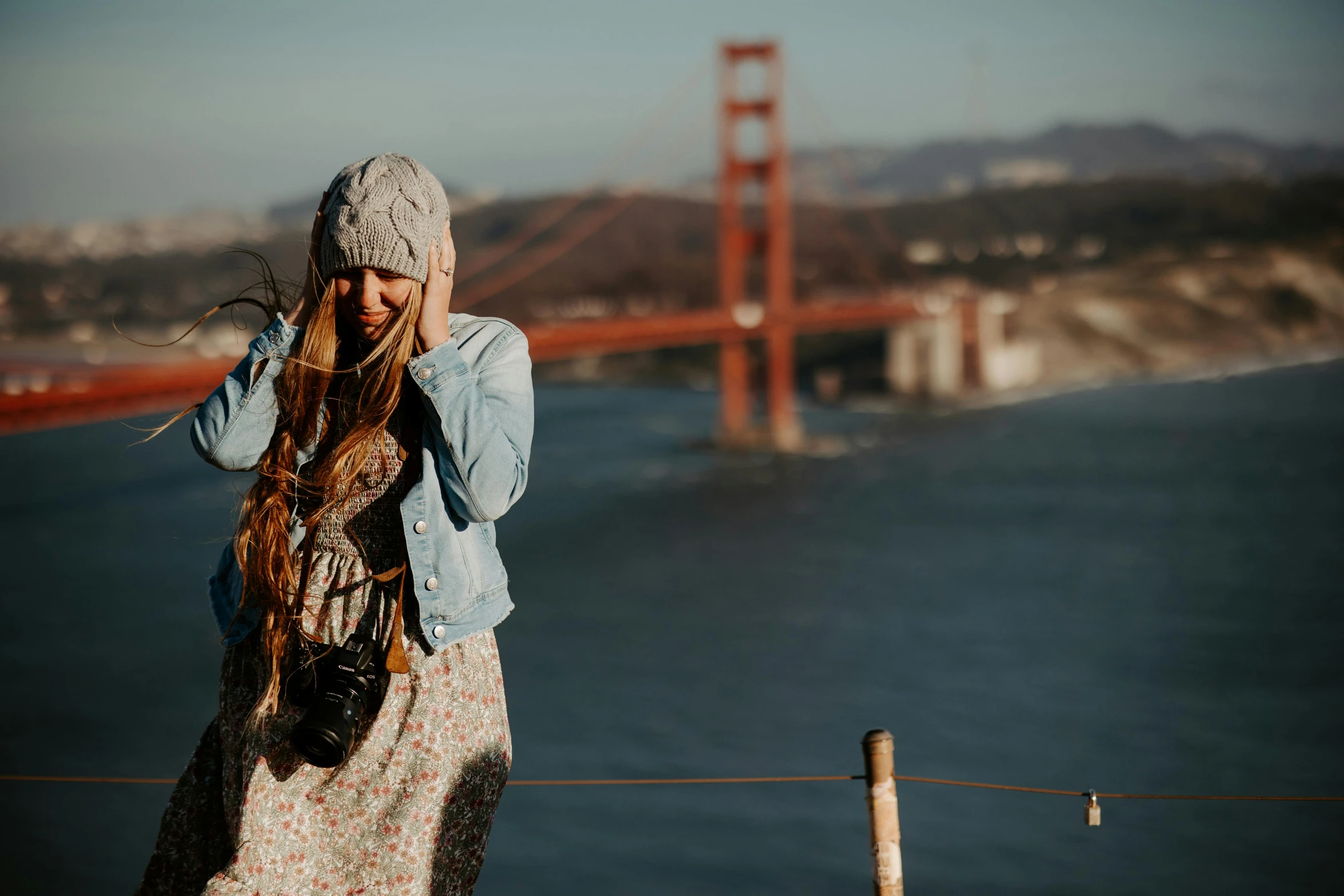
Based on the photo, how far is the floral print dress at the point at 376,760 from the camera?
1166mm

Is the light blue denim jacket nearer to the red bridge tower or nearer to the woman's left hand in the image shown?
the woman's left hand

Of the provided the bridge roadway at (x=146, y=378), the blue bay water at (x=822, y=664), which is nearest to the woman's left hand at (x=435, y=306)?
the bridge roadway at (x=146, y=378)

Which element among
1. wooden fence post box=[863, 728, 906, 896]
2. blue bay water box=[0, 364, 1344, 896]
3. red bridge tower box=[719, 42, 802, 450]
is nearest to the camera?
wooden fence post box=[863, 728, 906, 896]

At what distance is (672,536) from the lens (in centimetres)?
2238

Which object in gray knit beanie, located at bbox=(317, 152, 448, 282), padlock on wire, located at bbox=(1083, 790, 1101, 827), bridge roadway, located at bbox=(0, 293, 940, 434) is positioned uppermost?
bridge roadway, located at bbox=(0, 293, 940, 434)

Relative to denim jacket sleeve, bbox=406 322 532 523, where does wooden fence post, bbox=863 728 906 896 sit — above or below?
below

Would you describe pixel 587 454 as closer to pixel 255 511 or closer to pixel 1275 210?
pixel 255 511

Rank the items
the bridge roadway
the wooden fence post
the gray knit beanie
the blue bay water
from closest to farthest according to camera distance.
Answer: the gray knit beanie, the wooden fence post, the bridge roadway, the blue bay water

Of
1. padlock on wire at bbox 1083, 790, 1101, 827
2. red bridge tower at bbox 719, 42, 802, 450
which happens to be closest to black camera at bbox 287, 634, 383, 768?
padlock on wire at bbox 1083, 790, 1101, 827

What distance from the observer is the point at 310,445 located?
119cm

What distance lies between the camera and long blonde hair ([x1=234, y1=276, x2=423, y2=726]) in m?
1.13

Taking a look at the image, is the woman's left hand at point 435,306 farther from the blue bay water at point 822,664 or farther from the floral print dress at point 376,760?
the blue bay water at point 822,664

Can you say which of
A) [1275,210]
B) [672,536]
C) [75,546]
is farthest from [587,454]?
[1275,210]

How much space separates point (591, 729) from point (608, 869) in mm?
2760
